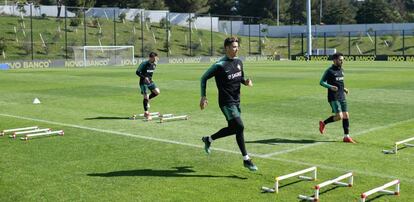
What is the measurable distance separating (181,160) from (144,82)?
707 cm

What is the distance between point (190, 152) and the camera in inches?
455

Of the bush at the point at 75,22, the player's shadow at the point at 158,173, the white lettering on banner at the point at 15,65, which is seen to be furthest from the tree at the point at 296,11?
the player's shadow at the point at 158,173

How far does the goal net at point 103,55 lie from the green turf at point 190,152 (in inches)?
1601

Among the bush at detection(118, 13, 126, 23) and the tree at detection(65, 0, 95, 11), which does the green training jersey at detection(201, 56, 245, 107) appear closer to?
the bush at detection(118, 13, 126, 23)

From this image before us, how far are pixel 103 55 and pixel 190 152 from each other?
55.1 meters

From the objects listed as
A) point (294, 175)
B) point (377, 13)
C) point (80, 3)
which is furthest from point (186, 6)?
point (294, 175)

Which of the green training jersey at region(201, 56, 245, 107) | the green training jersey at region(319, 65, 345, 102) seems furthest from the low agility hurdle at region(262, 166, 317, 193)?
the green training jersey at region(319, 65, 345, 102)

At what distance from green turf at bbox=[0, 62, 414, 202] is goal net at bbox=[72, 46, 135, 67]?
40656 millimetres

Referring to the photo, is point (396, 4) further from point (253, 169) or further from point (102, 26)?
point (253, 169)

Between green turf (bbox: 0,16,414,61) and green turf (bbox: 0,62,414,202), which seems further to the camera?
green turf (bbox: 0,16,414,61)

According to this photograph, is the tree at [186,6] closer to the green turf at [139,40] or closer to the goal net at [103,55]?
the green turf at [139,40]

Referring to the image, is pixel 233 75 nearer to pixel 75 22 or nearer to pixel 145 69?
pixel 145 69

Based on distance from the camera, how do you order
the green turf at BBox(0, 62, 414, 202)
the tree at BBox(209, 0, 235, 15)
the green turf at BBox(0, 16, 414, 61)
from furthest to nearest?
the tree at BBox(209, 0, 235, 15)
the green turf at BBox(0, 16, 414, 61)
the green turf at BBox(0, 62, 414, 202)

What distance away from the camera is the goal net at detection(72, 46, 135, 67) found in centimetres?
6219
